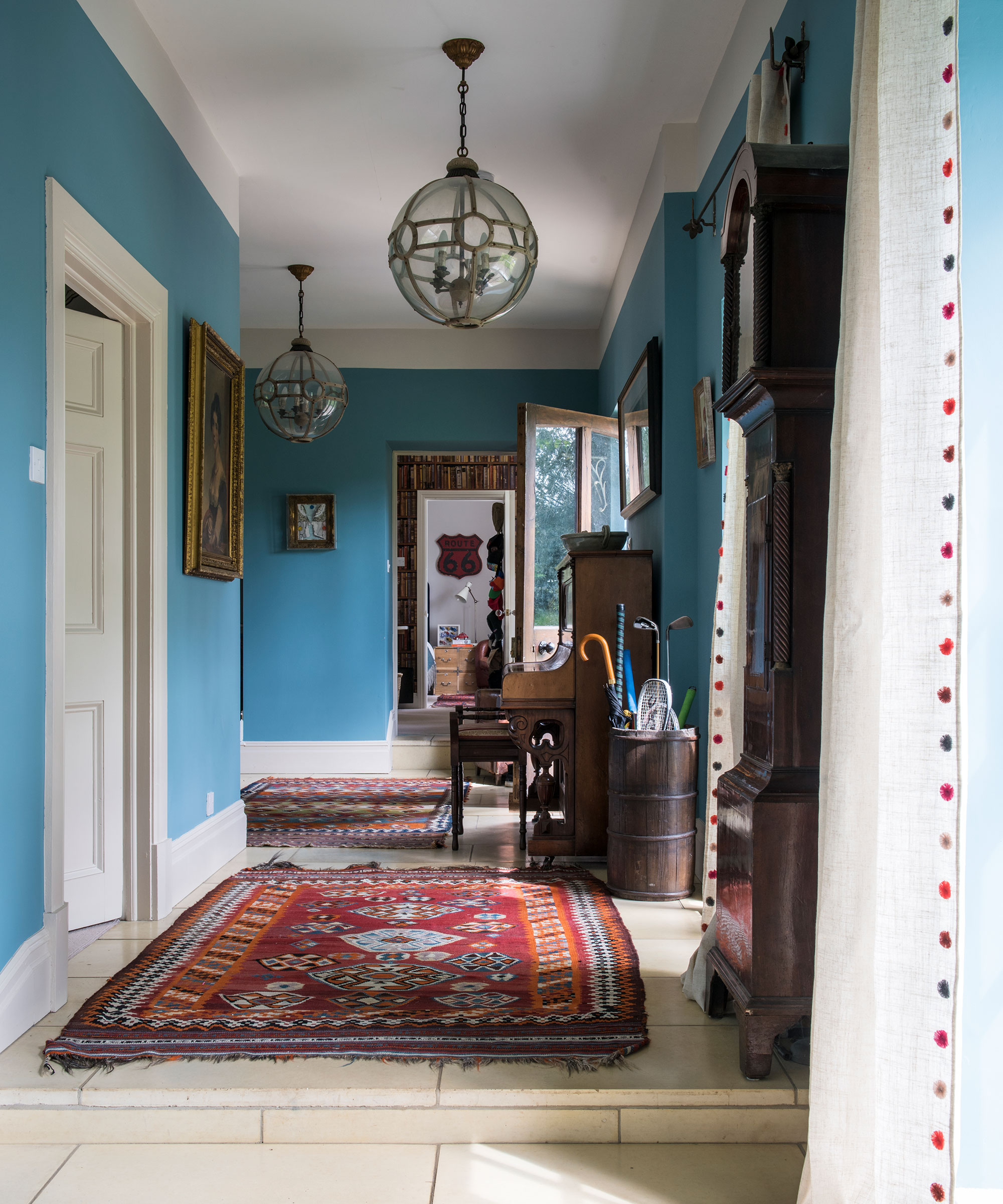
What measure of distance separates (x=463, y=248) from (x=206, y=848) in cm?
259

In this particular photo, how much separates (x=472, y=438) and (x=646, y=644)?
10.5 feet

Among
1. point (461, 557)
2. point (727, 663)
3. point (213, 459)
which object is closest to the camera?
point (727, 663)

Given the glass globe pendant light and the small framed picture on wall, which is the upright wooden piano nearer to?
the glass globe pendant light

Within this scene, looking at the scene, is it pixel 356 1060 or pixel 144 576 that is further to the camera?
pixel 144 576

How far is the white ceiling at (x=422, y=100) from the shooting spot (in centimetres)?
332

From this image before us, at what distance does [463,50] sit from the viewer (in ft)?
11.3

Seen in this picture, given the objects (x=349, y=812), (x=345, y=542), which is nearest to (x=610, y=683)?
(x=349, y=812)

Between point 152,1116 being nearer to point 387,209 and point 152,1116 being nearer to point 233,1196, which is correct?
point 233,1196

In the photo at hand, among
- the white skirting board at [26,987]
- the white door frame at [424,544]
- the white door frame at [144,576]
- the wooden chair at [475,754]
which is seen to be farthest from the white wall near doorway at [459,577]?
the white skirting board at [26,987]

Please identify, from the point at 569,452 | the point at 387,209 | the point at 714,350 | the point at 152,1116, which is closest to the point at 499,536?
the point at 569,452

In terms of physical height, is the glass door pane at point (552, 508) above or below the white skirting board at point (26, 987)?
above

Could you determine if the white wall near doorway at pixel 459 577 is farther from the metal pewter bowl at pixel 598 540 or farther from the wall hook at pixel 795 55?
the wall hook at pixel 795 55

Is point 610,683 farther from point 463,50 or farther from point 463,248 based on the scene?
point 463,50

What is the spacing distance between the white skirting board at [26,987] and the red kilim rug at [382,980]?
12 cm
